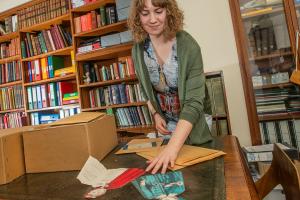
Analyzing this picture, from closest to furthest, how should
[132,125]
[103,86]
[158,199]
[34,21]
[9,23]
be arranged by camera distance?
[158,199]
[132,125]
[103,86]
[34,21]
[9,23]

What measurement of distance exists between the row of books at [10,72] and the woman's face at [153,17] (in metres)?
2.64

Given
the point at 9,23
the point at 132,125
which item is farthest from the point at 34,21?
the point at 132,125

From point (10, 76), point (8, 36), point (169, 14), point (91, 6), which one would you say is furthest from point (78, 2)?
point (169, 14)

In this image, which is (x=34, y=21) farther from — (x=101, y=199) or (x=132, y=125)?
(x=101, y=199)

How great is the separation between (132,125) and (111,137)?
150 centimetres

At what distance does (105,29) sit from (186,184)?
7.33ft

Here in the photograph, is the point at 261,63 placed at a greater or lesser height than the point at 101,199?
greater

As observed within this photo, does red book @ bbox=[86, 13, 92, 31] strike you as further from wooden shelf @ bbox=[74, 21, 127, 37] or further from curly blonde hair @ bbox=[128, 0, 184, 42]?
curly blonde hair @ bbox=[128, 0, 184, 42]

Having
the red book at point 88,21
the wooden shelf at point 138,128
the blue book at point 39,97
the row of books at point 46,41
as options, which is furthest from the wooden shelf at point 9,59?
the wooden shelf at point 138,128

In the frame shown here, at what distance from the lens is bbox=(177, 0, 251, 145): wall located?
2162 mm

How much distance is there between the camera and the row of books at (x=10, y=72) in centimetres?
312

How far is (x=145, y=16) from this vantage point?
1.01 m

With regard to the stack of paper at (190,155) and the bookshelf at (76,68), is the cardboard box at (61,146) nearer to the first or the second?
the stack of paper at (190,155)

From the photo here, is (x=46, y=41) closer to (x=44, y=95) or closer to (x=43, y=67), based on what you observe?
(x=43, y=67)
